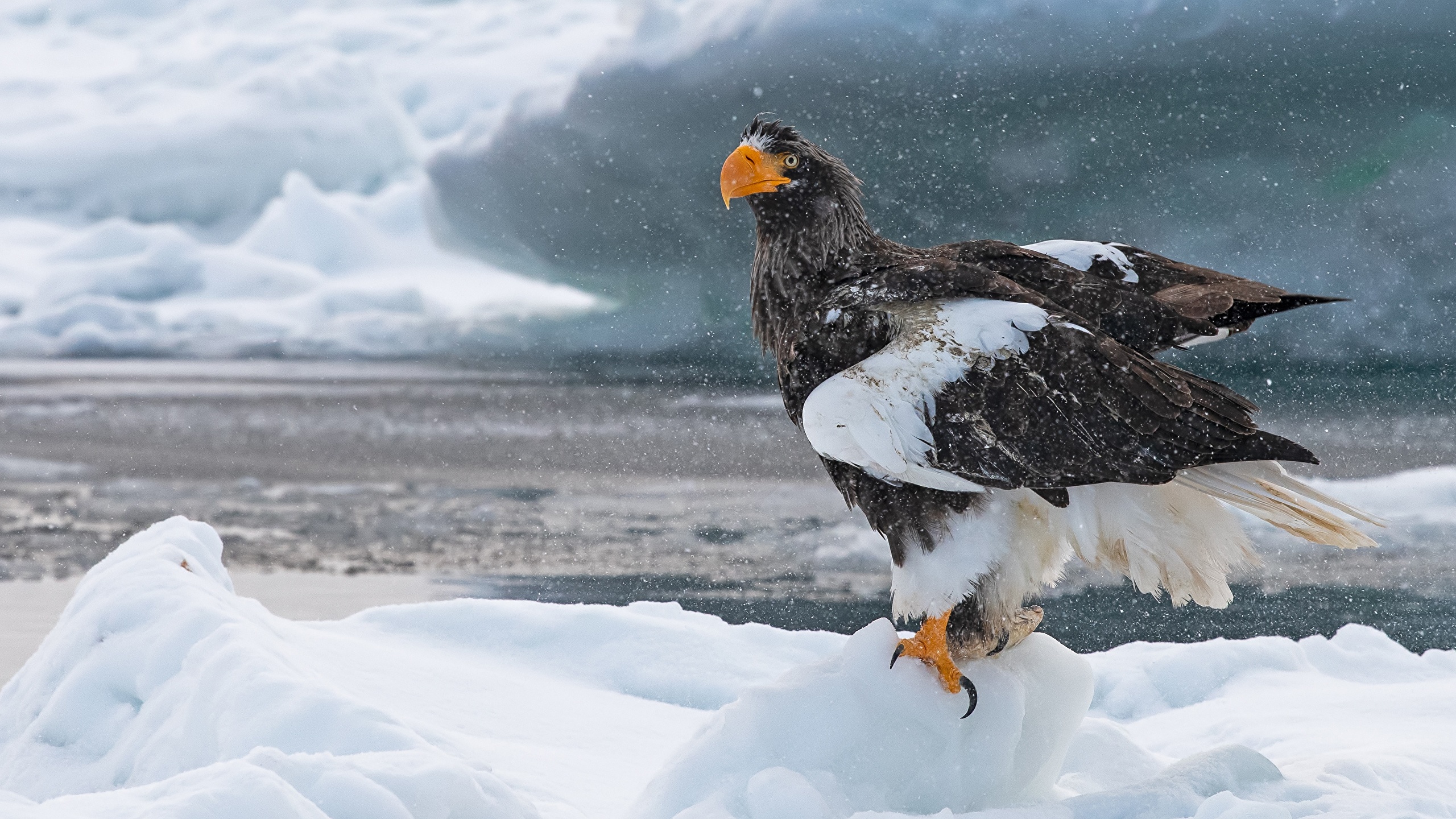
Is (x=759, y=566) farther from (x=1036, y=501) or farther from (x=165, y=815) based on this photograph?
(x=165, y=815)

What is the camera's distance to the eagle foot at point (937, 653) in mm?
3449

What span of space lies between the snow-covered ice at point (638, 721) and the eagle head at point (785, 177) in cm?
148

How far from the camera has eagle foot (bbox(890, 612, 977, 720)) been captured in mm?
3449

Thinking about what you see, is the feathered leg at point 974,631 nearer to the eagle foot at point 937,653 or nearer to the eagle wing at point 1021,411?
Result: the eagle foot at point 937,653

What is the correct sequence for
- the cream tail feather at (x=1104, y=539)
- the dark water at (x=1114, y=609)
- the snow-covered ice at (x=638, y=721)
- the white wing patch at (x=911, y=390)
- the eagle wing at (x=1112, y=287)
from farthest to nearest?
1. the dark water at (x=1114, y=609)
2. the eagle wing at (x=1112, y=287)
3. the cream tail feather at (x=1104, y=539)
4. the white wing patch at (x=911, y=390)
5. the snow-covered ice at (x=638, y=721)

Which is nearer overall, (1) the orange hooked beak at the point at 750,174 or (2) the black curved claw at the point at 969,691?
(2) the black curved claw at the point at 969,691

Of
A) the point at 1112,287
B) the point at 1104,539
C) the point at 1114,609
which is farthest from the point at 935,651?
the point at 1114,609

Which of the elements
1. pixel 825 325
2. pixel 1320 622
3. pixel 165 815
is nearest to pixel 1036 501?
pixel 825 325

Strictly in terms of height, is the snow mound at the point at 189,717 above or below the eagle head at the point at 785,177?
below

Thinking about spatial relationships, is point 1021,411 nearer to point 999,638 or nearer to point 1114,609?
point 999,638

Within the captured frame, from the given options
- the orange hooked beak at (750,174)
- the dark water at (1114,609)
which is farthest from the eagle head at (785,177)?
the dark water at (1114,609)

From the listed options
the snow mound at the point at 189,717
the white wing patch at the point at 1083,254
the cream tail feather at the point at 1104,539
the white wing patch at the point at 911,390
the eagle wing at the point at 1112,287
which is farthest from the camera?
the white wing patch at the point at 1083,254

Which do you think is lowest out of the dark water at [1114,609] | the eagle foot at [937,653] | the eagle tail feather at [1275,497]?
the dark water at [1114,609]

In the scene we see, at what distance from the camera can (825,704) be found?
335 cm
